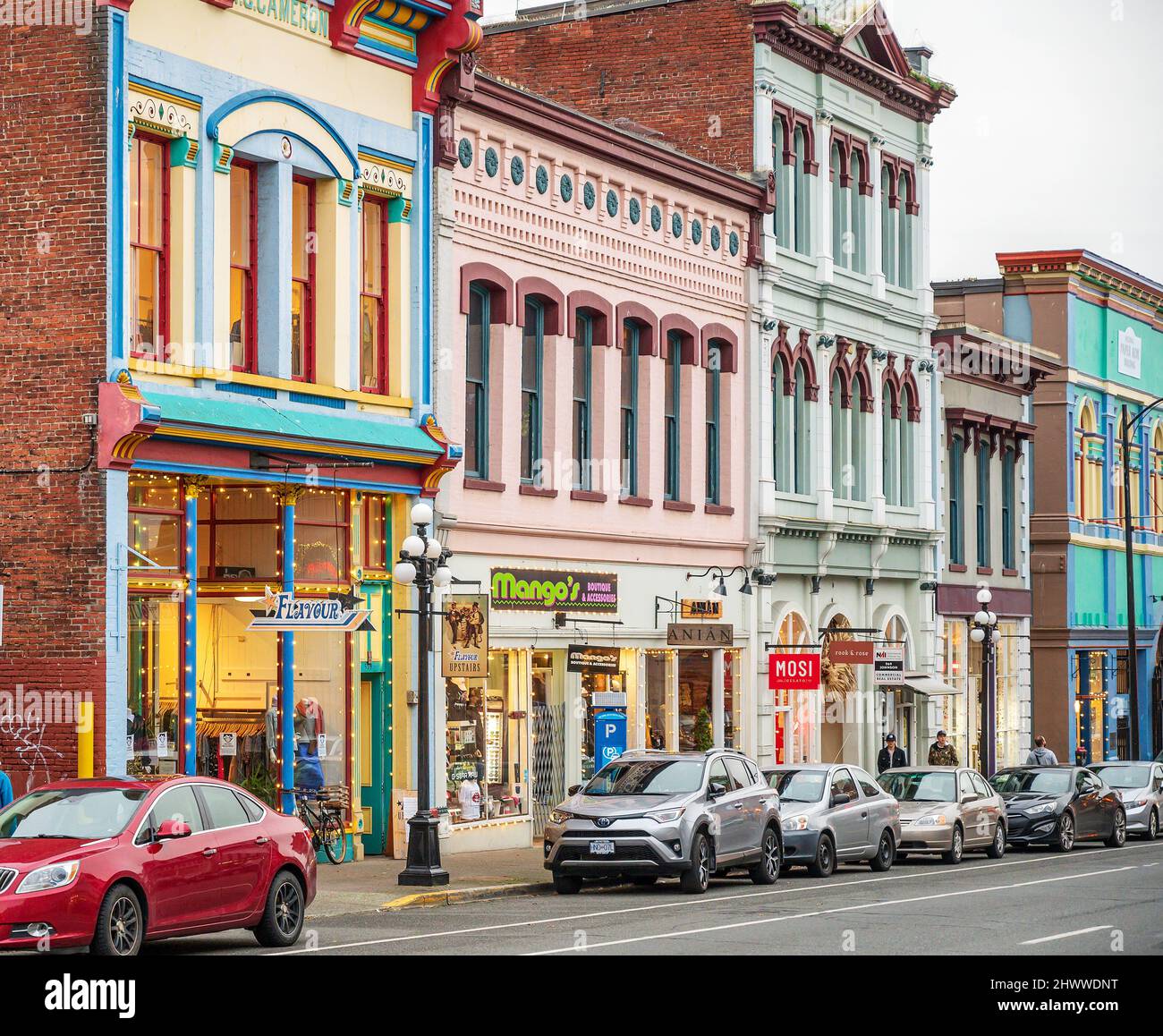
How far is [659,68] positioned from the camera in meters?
39.6

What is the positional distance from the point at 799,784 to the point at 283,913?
11228 millimetres

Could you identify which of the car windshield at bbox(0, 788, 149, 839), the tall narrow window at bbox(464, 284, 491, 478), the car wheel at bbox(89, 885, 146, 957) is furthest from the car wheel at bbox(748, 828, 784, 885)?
the car wheel at bbox(89, 885, 146, 957)

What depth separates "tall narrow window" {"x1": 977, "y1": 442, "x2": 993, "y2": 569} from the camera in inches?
1937

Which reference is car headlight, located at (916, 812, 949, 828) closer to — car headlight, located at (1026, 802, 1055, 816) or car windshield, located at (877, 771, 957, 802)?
car windshield, located at (877, 771, 957, 802)

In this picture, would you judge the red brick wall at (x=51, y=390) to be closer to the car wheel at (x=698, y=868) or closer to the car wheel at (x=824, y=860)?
the car wheel at (x=698, y=868)

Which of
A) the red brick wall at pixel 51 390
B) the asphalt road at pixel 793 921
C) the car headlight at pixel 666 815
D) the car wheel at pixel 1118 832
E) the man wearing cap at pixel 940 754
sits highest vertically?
the red brick wall at pixel 51 390

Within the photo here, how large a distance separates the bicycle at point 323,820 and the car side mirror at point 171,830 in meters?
9.76

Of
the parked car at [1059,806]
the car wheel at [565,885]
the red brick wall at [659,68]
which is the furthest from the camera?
the red brick wall at [659,68]

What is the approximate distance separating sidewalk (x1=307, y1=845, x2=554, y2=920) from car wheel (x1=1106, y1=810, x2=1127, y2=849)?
440 inches

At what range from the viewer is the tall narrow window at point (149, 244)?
77.6 ft

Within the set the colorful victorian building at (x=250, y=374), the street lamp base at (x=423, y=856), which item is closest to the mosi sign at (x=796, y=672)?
the colorful victorian building at (x=250, y=374)

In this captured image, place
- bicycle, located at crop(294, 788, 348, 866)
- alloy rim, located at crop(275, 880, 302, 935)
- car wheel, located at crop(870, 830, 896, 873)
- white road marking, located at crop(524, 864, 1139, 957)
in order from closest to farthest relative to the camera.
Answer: white road marking, located at crop(524, 864, 1139, 957)
alloy rim, located at crop(275, 880, 302, 935)
bicycle, located at crop(294, 788, 348, 866)
car wheel, located at crop(870, 830, 896, 873)

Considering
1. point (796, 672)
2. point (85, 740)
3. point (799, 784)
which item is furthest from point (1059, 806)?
point (85, 740)

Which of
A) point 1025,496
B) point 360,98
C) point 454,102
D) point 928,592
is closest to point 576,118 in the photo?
point 454,102
